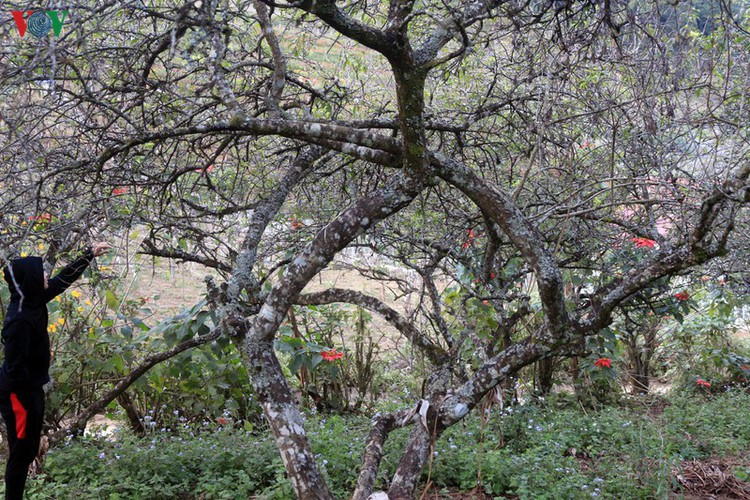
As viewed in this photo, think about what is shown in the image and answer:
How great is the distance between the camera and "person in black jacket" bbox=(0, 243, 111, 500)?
3584 millimetres

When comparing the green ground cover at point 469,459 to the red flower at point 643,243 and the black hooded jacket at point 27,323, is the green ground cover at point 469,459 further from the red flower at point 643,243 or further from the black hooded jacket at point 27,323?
the red flower at point 643,243

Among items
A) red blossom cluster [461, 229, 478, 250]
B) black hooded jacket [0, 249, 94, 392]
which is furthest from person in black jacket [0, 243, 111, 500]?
red blossom cluster [461, 229, 478, 250]

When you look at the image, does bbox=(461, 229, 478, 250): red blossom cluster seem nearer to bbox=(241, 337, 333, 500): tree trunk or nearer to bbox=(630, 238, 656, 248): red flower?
bbox=(630, 238, 656, 248): red flower

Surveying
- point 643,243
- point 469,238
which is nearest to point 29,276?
point 469,238

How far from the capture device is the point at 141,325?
4656 mm

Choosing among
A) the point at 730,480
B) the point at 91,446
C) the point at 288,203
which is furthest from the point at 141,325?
the point at 730,480

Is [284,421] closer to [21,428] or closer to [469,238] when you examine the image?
[21,428]

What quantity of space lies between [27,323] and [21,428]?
2.00 feet

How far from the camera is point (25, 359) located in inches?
145

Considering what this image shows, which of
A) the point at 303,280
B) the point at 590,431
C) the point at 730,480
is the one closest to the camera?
the point at 303,280

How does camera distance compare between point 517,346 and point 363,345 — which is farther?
point 363,345

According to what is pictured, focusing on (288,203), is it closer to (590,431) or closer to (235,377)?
(235,377)

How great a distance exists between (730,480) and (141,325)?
13.2ft

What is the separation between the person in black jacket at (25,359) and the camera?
3.58 m
